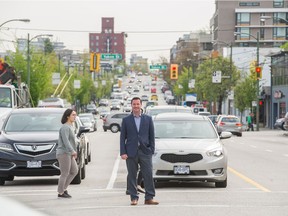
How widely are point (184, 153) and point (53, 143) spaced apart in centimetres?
281

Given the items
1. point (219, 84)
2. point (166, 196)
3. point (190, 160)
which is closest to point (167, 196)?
point (166, 196)

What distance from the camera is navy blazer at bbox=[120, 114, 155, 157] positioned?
41.7 feet

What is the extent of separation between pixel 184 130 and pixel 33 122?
3.37m

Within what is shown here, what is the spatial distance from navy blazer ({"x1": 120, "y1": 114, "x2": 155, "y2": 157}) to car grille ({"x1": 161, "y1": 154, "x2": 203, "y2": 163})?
11.5 ft

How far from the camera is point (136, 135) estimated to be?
1273 cm

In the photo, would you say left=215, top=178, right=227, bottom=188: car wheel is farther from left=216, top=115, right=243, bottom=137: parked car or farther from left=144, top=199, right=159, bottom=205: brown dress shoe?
left=216, top=115, right=243, bottom=137: parked car

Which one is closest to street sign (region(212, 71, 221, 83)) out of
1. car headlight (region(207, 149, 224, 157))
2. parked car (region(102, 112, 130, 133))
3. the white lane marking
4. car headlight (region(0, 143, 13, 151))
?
parked car (region(102, 112, 130, 133))

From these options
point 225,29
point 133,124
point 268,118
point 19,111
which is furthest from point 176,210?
point 225,29

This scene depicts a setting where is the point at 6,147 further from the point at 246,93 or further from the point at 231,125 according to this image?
the point at 246,93

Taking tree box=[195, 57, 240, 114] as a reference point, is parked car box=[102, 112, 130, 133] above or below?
below

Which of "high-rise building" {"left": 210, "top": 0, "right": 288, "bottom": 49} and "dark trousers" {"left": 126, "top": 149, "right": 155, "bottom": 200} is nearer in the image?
"dark trousers" {"left": 126, "top": 149, "right": 155, "bottom": 200}

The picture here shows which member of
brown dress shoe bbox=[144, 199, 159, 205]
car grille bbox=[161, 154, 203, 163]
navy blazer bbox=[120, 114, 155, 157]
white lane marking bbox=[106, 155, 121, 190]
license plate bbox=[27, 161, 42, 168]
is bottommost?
white lane marking bbox=[106, 155, 121, 190]

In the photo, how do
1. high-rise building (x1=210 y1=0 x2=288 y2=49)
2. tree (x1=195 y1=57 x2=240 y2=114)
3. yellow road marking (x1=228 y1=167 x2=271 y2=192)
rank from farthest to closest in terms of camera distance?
high-rise building (x1=210 y1=0 x2=288 y2=49)
tree (x1=195 y1=57 x2=240 y2=114)
yellow road marking (x1=228 y1=167 x2=271 y2=192)

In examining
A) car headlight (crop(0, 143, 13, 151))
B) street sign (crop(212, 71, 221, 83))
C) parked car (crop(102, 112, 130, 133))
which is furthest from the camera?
street sign (crop(212, 71, 221, 83))
